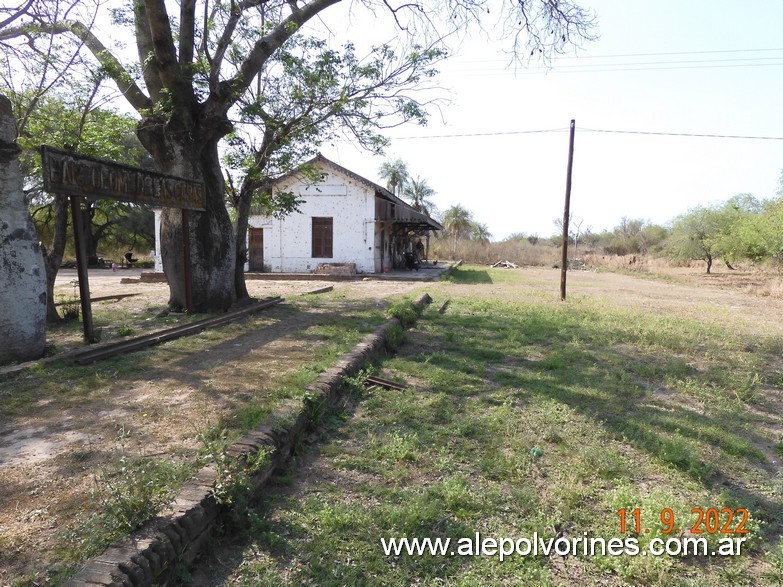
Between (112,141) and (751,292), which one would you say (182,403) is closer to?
(112,141)

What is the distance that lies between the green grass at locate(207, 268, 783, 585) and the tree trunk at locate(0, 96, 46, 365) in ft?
12.7

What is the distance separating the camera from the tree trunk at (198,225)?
28.8 ft

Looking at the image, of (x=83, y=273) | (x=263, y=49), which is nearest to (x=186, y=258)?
(x=83, y=273)

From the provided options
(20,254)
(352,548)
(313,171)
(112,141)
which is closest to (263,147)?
(313,171)

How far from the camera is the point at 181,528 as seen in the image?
2.30m

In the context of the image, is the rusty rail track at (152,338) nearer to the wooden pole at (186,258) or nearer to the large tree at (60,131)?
the wooden pole at (186,258)

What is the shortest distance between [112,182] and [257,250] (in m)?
18.0

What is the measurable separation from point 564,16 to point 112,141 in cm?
908

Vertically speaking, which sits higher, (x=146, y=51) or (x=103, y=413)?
(x=146, y=51)

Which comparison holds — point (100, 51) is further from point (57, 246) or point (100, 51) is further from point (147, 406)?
point (147, 406)

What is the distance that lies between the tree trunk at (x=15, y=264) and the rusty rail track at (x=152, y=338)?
57 centimetres

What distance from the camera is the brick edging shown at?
6.46 ft

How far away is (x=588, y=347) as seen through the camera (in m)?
7.53

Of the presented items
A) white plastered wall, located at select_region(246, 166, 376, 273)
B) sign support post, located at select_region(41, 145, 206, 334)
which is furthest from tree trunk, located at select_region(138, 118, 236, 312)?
white plastered wall, located at select_region(246, 166, 376, 273)
